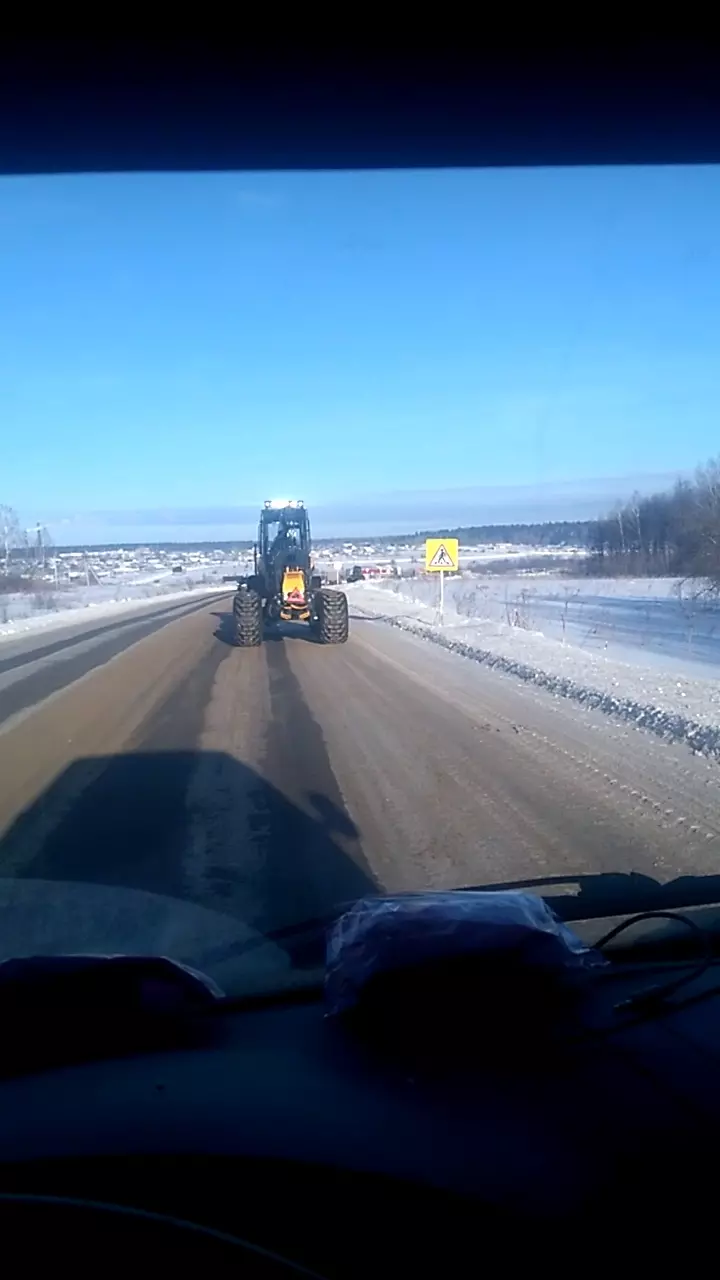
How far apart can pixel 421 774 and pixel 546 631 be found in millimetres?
22181

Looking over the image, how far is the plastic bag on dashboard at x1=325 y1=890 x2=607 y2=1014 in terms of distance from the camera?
3.60 m

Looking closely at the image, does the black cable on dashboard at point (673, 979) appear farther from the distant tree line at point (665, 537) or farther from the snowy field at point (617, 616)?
the distant tree line at point (665, 537)

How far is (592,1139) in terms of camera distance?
9.16 feet

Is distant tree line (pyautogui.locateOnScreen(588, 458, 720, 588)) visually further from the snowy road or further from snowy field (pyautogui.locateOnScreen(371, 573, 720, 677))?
the snowy road

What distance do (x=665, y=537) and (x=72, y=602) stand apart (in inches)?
1312

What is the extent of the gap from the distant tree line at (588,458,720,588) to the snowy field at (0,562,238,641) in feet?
60.6

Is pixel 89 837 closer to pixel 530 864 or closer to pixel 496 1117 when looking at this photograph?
pixel 530 864

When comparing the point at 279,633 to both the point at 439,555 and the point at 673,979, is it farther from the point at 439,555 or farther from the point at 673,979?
the point at 673,979

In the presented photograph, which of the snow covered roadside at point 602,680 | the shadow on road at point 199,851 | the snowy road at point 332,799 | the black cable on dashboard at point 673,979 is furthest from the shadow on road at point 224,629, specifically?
the black cable on dashboard at point 673,979

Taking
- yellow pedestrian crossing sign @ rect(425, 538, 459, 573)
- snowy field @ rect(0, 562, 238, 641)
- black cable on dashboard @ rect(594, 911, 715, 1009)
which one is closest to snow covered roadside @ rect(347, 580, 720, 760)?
yellow pedestrian crossing sign @ rect(425, 538, 459, 573)

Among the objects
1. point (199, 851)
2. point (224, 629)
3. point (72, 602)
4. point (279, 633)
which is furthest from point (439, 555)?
point (72, 602)

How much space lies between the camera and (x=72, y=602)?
2547 inches

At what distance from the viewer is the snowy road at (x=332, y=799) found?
7.13m

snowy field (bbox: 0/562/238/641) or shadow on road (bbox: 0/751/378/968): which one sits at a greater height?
shadow on road (bbox: 0/751/378/968)
